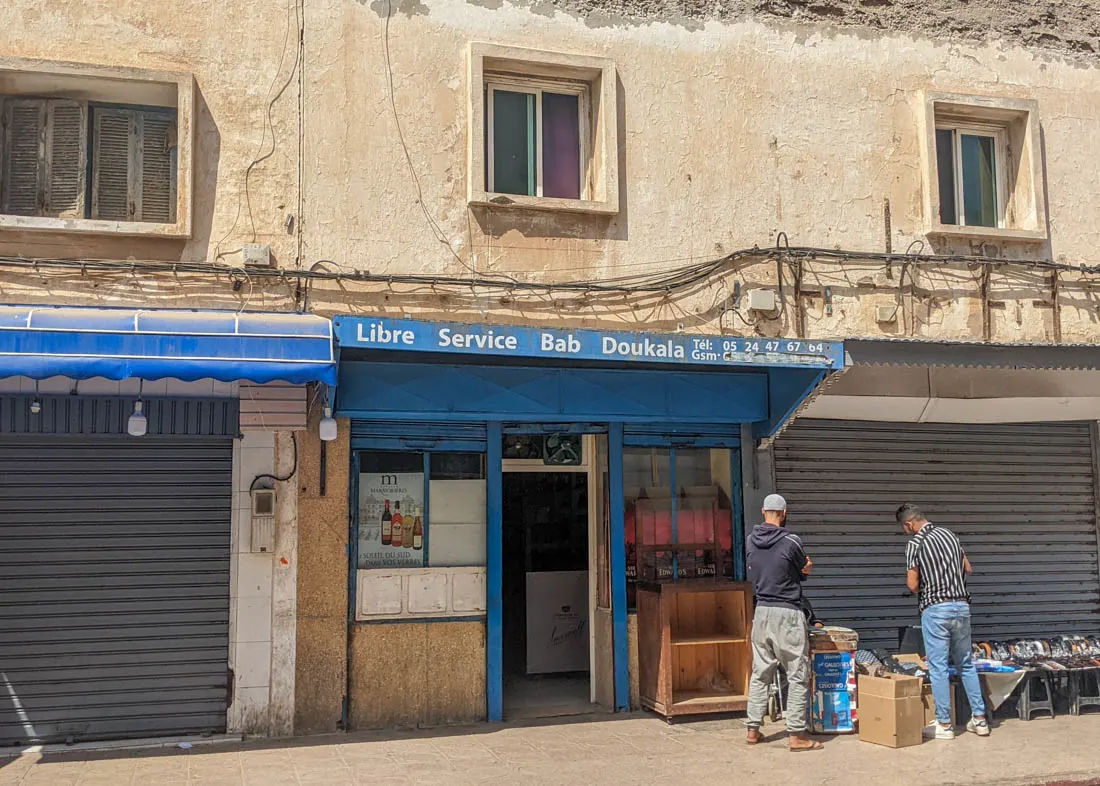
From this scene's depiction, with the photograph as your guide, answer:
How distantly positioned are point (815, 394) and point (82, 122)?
22.2 ft

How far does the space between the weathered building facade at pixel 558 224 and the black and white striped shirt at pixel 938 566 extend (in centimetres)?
152

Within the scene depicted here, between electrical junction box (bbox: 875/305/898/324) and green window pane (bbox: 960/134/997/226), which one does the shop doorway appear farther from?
green window pane (bbox: 960/134/997/226)

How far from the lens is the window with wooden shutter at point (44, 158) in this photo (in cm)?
854

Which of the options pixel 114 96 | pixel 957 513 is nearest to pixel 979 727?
pixel 957 513

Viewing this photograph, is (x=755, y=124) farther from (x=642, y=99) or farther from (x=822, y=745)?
(x=822, y=745)

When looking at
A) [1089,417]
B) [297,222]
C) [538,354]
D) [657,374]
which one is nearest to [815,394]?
[657,374]

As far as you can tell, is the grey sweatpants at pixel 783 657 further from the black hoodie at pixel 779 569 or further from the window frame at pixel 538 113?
the window frame at pixel 538 113

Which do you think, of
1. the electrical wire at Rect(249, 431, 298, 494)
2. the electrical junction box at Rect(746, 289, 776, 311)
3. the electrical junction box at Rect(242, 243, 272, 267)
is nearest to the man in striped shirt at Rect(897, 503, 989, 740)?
the electrical junction box at Rect(746, 289, 776, 311)

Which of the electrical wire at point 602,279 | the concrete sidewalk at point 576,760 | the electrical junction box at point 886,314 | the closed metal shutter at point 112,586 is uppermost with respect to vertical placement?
the electrical wire at point 602,279

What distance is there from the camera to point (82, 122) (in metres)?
8.70

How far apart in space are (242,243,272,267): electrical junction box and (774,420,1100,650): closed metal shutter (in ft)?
17.0

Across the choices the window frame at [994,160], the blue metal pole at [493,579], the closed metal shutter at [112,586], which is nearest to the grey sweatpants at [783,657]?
the blue metal pole at [493,579]

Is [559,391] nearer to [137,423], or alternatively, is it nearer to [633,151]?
[633,151]

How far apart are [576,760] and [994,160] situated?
765 centimetres
